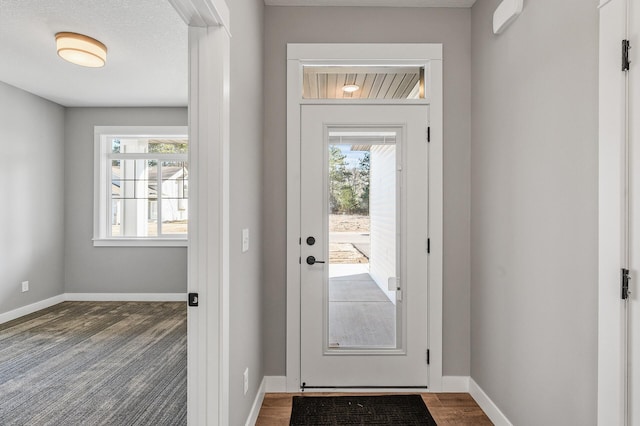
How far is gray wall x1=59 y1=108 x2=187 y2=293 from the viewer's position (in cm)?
476

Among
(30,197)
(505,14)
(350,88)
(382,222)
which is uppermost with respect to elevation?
(505,14)

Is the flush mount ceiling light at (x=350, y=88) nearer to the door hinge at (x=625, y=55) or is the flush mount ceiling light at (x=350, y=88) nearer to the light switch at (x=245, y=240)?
the light switch at (x=245, y=240)

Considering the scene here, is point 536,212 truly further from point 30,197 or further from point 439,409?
point 30,197

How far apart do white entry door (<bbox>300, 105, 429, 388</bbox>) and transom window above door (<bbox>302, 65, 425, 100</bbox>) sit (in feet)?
0.41

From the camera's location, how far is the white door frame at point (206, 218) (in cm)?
142

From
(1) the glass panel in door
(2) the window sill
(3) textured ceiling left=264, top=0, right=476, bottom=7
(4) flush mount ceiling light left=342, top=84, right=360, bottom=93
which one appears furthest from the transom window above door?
(2) the window sill

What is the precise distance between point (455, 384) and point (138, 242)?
4234mm

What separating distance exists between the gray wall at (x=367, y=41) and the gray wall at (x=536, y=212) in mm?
100

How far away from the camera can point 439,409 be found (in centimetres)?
224

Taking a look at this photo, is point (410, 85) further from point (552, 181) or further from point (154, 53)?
point (154, 53)

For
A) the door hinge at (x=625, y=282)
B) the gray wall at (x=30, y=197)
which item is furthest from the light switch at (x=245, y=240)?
the gray wall at (x=30, y=197)

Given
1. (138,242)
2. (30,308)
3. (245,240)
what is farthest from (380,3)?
(30,308)

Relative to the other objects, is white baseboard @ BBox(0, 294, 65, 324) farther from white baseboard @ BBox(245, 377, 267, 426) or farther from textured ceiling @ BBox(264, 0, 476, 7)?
textured ceiling @ BBox(264, 0, 476, 7)

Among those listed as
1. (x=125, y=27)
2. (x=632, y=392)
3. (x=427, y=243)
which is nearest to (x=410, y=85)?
(x=427, y=243)
